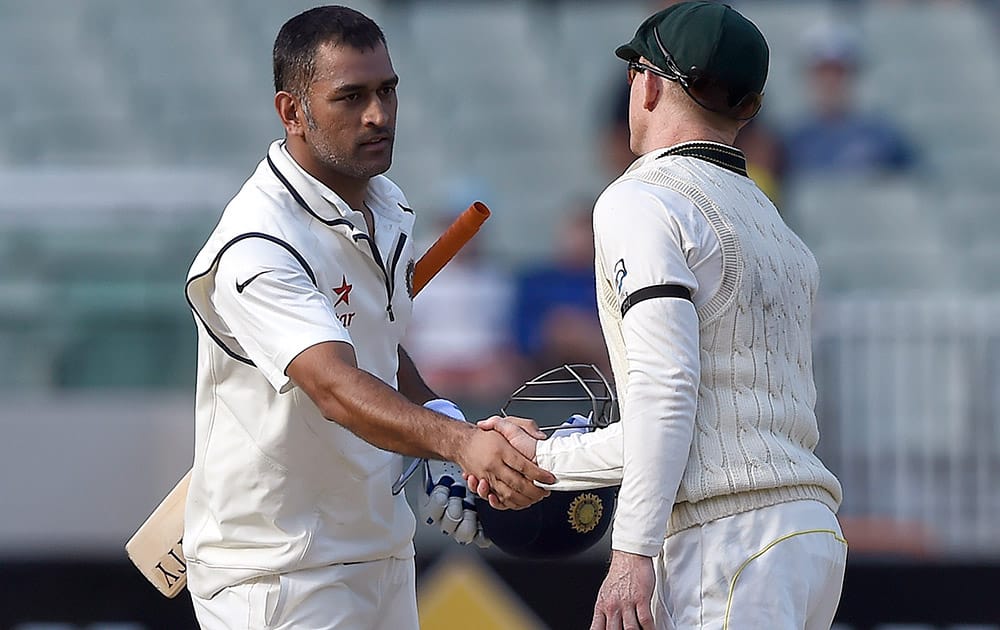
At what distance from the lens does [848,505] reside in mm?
7039

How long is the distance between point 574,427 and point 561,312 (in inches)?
139

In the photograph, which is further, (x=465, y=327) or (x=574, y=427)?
(x=465, y=327)

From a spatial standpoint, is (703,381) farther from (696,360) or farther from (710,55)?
(710,55)

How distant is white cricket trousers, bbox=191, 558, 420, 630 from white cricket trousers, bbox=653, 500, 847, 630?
775 millimetres

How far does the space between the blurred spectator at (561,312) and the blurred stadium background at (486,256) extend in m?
0.40

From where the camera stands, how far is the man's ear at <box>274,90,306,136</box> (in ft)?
12.0

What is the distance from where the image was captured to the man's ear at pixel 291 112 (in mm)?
3646

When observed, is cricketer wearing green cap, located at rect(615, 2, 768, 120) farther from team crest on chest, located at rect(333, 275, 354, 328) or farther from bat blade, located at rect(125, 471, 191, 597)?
bat blade, located at rect(125, 471, 191, 597)

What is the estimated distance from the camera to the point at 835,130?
29.1 feet

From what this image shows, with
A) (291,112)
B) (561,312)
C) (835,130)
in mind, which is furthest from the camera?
(835,130)

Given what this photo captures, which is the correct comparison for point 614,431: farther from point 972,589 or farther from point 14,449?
point 14,449

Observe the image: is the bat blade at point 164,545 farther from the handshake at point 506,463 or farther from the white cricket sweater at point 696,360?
the white cricket sweater at point 696,360

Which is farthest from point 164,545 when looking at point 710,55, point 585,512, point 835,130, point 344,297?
point 835,130

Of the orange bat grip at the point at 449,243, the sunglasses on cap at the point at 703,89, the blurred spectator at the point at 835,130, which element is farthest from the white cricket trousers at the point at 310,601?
the blurred spectator at the point at 835,130
